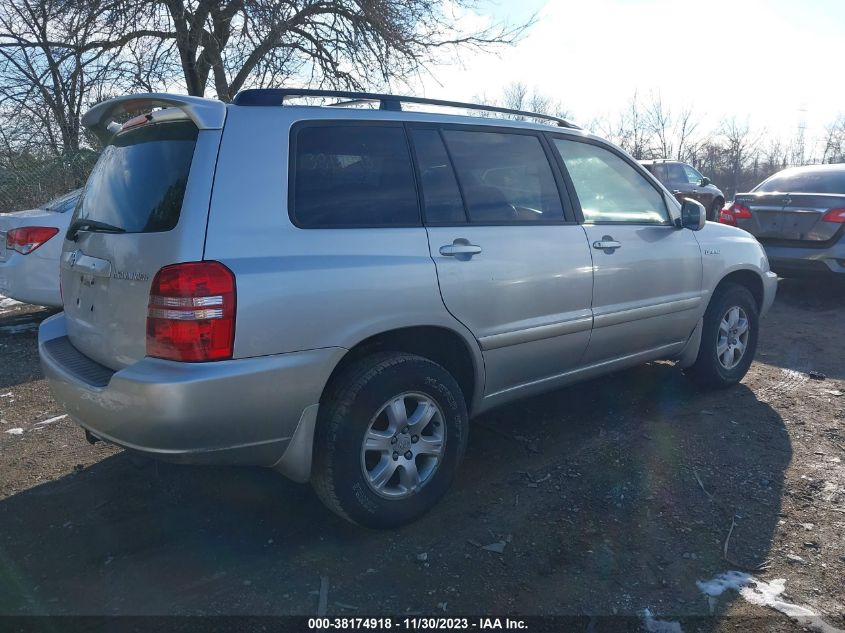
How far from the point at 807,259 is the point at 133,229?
7.00m

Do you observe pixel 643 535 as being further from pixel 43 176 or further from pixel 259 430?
pixel 43 176

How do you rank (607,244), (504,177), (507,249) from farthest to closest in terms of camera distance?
(607,244)
(504,177)
(507,249)

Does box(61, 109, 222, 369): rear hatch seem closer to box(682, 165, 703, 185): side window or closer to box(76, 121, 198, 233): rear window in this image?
box(76, 121, 198, 233): rear window

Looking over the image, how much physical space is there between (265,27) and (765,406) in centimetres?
1060

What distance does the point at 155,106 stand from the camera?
9.58 ft

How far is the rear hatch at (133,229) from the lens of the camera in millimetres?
2496

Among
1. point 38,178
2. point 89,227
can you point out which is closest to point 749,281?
point 89,227

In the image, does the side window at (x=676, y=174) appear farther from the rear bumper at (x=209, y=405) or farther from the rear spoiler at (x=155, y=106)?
the rear bumper at (x=209, y=405)

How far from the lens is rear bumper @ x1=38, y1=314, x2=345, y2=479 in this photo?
238 cm

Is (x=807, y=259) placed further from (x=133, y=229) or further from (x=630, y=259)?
(x=133, y=229)

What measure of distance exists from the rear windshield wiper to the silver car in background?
274 inches

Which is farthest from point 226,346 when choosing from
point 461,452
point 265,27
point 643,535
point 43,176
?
point 43,176

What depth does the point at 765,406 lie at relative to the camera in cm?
451

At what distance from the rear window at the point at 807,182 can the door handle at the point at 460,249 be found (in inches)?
247
